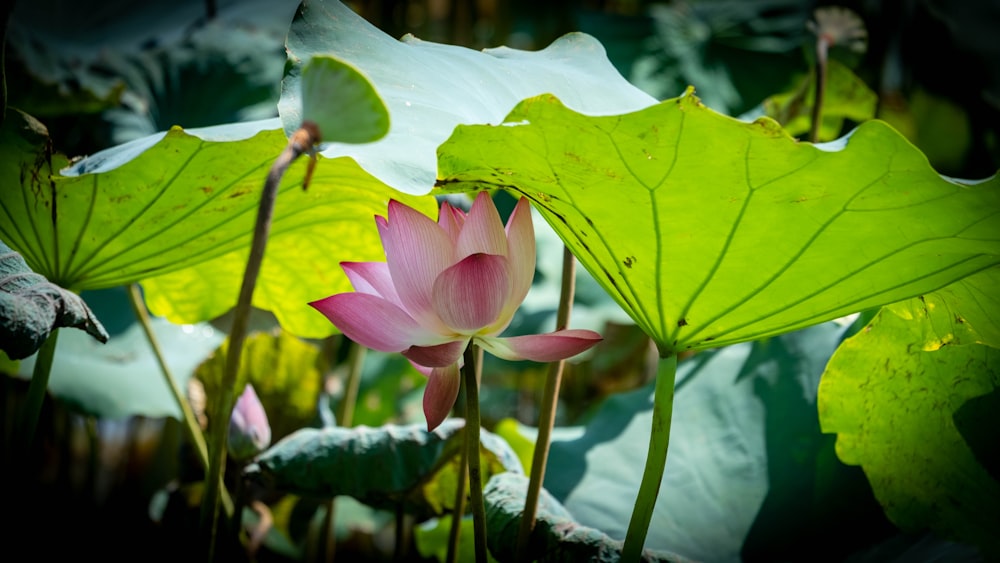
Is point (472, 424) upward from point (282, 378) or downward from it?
upward

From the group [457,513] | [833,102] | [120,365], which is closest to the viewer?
[457,513]

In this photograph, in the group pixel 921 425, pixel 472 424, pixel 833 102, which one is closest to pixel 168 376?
pixel 472 424

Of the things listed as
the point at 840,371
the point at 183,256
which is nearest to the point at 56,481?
the point at 183,256

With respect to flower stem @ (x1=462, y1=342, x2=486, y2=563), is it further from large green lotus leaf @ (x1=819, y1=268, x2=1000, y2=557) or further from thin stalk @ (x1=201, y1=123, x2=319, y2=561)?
large green lotus leaf @ (x1=819, y1=268, x2=1000, y2=557)

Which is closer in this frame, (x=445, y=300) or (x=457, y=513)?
(x=445, y=300)

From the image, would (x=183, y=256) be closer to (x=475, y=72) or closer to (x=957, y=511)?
(x=475, y=72)

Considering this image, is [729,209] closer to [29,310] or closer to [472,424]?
[472,424]

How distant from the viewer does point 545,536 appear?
0.66m

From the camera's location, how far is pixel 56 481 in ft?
5.35

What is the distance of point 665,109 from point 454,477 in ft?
1.86

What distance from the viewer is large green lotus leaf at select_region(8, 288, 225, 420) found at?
115 cm

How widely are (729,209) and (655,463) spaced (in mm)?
210

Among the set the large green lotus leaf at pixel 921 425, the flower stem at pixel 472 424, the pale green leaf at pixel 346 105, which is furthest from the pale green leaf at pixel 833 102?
the pale green leaf at pixel 346 105

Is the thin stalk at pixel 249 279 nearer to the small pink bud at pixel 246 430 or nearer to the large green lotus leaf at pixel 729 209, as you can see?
the large green lotus leaf at pixel 729 209
